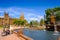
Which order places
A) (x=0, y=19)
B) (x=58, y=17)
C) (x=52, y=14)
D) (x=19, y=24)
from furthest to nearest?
1. (x=0, y=19)
2. (x=19, y=24)
3. (x=52, y=14)
4. (x=58, y=17)

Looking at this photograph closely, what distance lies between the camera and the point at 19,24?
175 metres

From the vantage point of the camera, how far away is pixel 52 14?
3863 inches

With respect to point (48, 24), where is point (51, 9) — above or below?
above

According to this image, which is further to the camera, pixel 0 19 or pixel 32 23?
pixel 0 19

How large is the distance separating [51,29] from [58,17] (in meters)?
12.7

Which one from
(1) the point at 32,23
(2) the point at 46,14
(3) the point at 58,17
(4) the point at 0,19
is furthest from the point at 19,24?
(3) the point at 58,17

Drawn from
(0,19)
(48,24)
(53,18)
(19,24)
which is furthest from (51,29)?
(0,19)

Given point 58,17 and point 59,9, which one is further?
point 59,9

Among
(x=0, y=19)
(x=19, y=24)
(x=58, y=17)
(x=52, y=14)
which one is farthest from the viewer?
(x=0, y=19)

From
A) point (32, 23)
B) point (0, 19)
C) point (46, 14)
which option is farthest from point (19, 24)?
point (46, 14)

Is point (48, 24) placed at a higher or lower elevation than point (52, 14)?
lower

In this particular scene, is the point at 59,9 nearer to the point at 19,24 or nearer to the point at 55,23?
the point at 55,23

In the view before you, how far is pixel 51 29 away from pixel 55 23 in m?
6.40

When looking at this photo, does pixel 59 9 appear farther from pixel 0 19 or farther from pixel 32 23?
pixel 0 19
